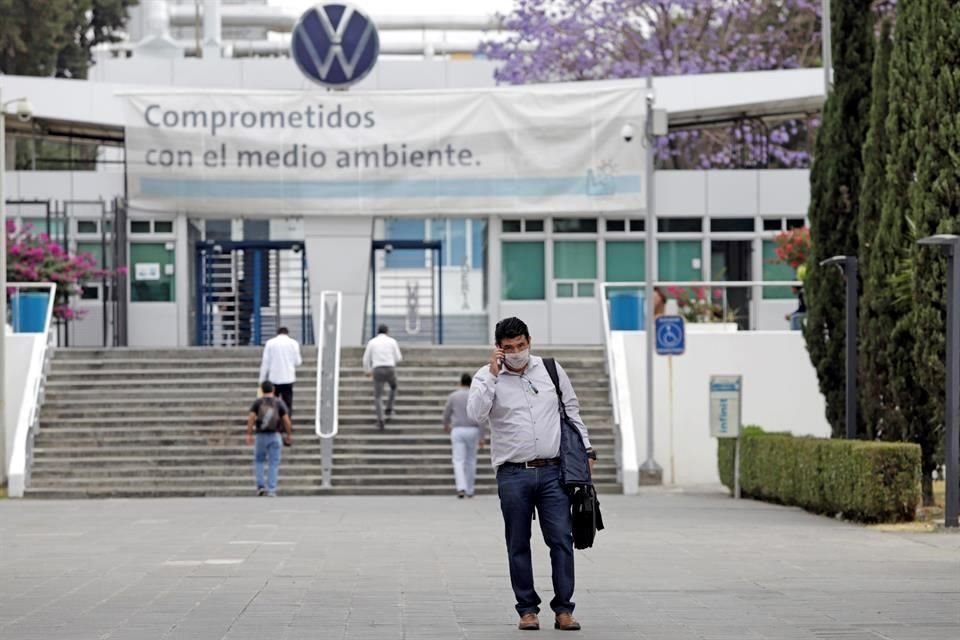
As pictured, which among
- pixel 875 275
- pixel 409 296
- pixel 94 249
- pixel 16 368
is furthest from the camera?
pixel 409 296

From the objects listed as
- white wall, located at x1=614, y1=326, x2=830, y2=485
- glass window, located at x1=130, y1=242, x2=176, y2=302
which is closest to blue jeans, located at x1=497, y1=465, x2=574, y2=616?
white wall, located at x1=614, y1=326, x2=830, y2=485

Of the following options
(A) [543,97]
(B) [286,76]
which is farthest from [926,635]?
(B) [286,76]

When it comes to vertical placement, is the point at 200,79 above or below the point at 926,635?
above

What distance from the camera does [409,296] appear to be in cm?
4319

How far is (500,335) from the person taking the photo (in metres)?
10.7

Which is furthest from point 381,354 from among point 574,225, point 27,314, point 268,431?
point 574,225

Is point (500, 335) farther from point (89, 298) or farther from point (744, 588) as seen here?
point (89, 298)

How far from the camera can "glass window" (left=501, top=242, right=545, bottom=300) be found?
125 feet

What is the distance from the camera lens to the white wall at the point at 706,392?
29016 mm

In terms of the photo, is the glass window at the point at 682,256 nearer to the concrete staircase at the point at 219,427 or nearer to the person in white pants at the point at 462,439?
the concrete staircase at the point at 219,427

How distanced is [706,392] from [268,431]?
7.23m

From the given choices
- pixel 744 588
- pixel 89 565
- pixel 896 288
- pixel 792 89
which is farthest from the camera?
pixel 792 89

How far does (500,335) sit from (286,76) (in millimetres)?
43441

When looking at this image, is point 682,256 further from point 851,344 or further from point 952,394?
point 952,394
